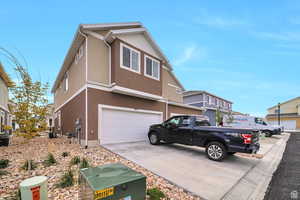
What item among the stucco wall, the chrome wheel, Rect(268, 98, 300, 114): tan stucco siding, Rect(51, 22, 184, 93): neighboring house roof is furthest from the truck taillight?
A: Rect(268, 98, 300, 114): tan stucco siding

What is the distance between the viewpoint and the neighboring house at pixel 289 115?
3198cm

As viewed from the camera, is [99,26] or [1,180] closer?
[1,180]

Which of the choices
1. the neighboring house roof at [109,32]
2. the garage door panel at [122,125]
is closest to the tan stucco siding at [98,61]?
the neighboring house roof at [109,32]

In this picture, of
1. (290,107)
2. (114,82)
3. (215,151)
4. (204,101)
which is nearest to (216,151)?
(215,151)

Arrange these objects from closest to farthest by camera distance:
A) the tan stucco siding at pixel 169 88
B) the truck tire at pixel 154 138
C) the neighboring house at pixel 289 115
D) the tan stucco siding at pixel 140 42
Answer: the truck tire at pixel 154 138
the tan stucco siding at pixel 140 42
the tan stucco siding at pixel 169 88
the neighboring house at pixel 289 115

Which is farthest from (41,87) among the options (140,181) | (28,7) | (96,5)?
(96,5)

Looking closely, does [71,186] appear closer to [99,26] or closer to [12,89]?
[12,89]

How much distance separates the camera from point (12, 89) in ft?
14.4

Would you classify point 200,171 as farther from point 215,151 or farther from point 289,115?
point 289,115

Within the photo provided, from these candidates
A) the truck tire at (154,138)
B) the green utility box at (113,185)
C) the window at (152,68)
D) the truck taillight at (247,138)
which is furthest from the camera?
the window at (152,68)

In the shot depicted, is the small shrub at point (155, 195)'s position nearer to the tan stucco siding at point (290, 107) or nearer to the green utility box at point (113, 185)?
the green utility box at point (113, 185)

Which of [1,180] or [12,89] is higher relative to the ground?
[12,89]

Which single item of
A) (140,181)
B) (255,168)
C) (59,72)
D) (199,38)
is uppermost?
(199,38)

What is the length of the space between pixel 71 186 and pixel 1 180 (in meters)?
2.10
